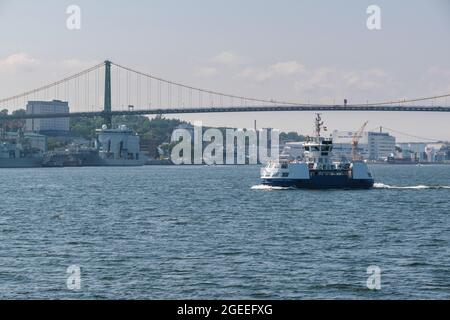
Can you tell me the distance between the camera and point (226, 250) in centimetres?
2978

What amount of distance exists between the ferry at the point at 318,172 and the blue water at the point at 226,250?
20.4 m

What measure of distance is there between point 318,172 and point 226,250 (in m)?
48.4

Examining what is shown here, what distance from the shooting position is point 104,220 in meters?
44.0

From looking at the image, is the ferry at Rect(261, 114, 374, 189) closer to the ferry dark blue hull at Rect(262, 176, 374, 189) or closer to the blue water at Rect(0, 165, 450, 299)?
the ferry dark blue hull at Rect(262, 176, 374, 189)

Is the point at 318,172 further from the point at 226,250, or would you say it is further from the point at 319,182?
the point at 226,250

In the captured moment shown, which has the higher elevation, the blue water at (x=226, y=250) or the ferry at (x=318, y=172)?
the ferry at (x=318, y=172)

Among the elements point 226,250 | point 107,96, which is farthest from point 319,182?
point 107,96

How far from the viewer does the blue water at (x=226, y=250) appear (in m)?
21.6

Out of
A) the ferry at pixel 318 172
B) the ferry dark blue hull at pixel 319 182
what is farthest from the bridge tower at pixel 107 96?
the ferry dark blue hull at pixel 319 182

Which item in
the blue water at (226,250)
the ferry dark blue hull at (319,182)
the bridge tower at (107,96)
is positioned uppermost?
the bridge tower at (107,96)

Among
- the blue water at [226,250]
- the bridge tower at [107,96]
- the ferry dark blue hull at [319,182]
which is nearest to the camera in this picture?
the blue water at [226,250]

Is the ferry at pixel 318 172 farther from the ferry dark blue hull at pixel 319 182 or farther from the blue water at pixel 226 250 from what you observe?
the blue water at pixel 226 250
